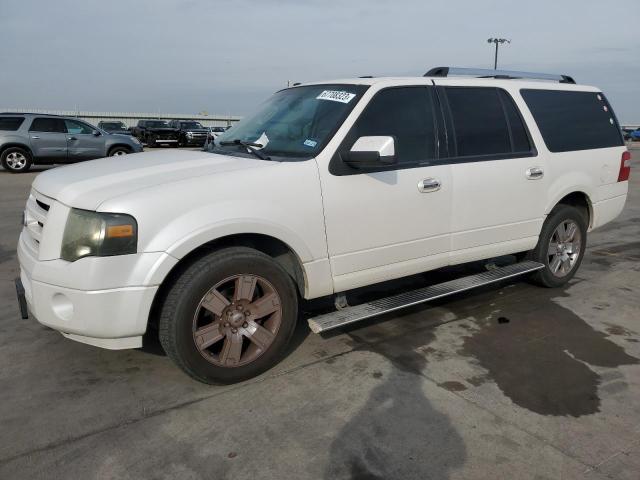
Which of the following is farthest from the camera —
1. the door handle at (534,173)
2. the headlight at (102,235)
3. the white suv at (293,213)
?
the door handle at (534,173)

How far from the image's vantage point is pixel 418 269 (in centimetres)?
400

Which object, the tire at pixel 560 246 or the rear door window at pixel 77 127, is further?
the rear door window at pixel 77 127

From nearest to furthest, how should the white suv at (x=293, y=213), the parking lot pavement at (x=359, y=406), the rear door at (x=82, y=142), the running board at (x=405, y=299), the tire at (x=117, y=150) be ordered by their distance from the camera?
the parking lot pavement at (x=359, y=406) < the white suv at (x=293, y=213) < the running board at (x=405, y=299) < the rear door at (x=82, y=142) < the tire at (x=117, y=150)

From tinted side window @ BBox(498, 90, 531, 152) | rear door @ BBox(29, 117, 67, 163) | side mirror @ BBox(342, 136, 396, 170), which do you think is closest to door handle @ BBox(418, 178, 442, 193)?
side mirror @ BBox(342, 136, 396, 170)

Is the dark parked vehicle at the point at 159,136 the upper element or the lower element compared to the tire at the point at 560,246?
lower

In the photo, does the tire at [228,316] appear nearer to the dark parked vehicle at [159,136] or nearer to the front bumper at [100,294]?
the front bumper at [100,294]

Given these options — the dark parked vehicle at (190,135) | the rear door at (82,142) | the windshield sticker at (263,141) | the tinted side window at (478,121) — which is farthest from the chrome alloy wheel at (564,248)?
the dark parked vehicle at (190,135)

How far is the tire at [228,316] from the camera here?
300 cm

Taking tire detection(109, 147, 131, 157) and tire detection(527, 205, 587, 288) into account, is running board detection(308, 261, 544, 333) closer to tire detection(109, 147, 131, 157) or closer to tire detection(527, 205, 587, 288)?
tire detection(527, 205, 587, 288)

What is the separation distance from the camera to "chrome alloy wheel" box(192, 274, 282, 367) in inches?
122

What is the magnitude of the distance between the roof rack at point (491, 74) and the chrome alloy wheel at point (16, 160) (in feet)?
49.9

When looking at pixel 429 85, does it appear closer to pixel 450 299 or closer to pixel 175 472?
pixel 450 299

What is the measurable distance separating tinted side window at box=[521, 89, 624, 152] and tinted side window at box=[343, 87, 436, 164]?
4.07 ft

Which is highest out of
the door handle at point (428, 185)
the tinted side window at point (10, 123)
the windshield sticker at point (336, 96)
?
the windshield sticker at point (336, 96)
